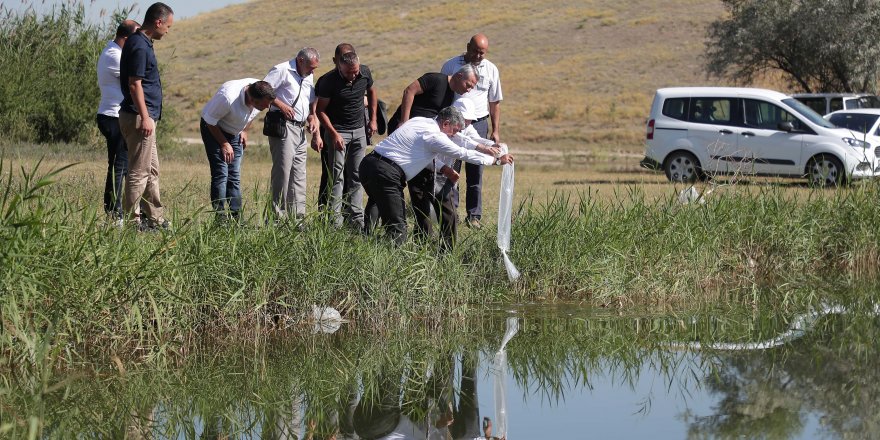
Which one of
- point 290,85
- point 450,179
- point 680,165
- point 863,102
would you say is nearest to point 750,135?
point 680,165

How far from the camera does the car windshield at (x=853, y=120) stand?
69.6ft

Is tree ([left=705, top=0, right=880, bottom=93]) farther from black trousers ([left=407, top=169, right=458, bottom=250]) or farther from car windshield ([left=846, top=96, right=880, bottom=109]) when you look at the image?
black trousers ([left=407, top=169, right=458, bottom=250])

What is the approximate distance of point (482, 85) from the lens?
12672 mm

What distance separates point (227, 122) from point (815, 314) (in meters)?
4.99

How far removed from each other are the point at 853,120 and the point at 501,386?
15.4 metres

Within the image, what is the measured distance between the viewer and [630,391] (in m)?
7.58

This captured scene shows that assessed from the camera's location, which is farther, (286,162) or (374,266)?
(286,162)

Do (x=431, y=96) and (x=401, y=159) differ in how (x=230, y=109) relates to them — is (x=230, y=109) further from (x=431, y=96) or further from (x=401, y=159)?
(x=401, y=159)

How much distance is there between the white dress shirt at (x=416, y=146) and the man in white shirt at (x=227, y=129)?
1.48 m

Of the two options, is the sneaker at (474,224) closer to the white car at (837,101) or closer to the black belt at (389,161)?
the black belt at (389,161)

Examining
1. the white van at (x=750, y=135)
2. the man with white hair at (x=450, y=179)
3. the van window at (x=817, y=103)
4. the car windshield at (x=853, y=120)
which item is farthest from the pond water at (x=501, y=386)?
the van window at (x=817, y=103)

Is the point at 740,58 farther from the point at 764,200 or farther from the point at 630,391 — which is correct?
the point at 630,391

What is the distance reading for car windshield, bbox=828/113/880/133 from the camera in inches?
835

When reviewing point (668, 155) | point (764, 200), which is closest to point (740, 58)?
point (668, 155)
